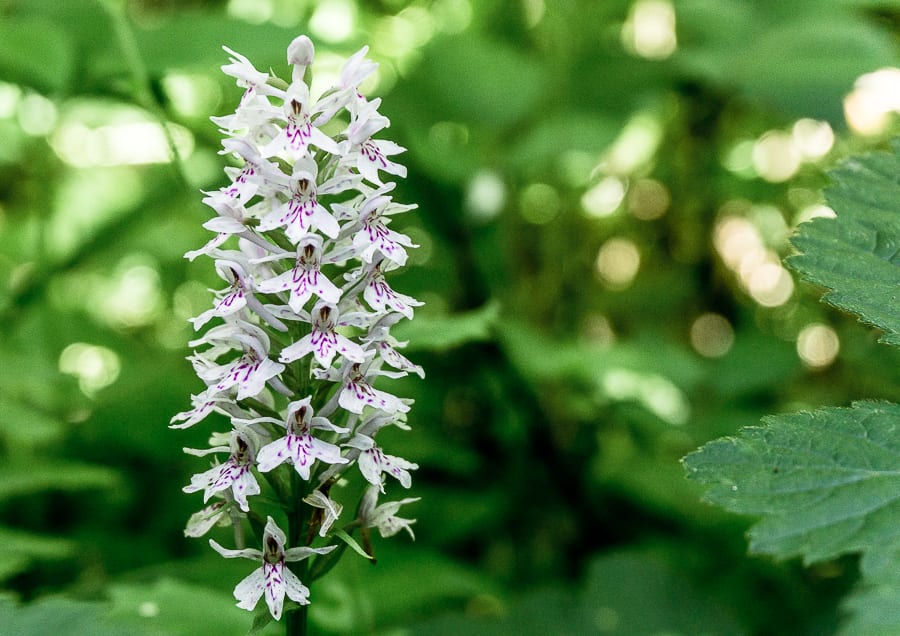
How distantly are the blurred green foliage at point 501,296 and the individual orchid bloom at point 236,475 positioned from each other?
35 centimetres

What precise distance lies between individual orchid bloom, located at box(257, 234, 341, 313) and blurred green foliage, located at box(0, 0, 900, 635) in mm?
384

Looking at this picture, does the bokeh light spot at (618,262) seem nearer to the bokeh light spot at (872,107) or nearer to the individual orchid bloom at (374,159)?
the bokeh light spot at (872,107)

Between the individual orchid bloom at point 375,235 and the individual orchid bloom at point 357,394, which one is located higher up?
the individual orchid bloom at point 375,235

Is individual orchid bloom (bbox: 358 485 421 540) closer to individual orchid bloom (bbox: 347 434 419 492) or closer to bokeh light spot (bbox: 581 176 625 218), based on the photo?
individual orchid bloom (bbox: 347 434 419 492)

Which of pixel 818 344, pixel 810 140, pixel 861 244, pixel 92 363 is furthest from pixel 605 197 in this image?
pixel 861 244

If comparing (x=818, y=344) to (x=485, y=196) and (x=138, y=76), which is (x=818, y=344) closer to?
(x=485, y=196)

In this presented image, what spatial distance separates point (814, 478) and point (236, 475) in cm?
65

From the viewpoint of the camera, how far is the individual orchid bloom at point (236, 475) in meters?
1.04

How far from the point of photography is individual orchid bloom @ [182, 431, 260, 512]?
1044 millimetres

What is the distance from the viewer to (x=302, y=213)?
1.05m

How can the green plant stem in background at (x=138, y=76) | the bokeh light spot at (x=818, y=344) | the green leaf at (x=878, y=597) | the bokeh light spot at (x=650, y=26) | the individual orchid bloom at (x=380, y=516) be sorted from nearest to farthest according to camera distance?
the green leaf at (x=878, y=597) < the individual orchid bloom at (x=380, y=516) < the green plant stem in background at (x=138, y=76) < the bokeh light spot at (x=818, y=344) < the bokeh light spot at (x=650, y=26)

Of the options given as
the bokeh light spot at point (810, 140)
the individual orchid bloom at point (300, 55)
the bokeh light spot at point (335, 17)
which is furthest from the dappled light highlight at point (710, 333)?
the individual orchid bloom at point (300, 55)

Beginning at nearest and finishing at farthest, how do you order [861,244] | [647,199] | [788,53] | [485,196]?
[861,244], [788,53], [485,196], [647,199]

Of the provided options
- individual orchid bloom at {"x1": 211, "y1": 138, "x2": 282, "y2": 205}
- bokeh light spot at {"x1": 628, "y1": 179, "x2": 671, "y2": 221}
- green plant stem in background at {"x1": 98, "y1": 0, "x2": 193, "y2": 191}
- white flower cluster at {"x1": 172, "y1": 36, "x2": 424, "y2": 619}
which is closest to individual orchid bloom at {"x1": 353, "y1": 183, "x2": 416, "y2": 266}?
white flower cluster at {"x1": 172, "y1": 36, "x2": 424, "y2": 619}
